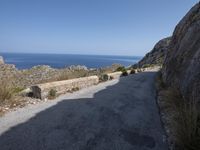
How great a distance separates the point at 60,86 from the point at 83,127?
4.41 meters

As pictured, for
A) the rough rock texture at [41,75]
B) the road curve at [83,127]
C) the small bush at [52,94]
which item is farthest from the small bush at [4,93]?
the rough rock texture at [41,75]

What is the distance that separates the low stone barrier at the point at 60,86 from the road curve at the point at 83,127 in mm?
654

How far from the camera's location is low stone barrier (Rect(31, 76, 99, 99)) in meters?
8.56

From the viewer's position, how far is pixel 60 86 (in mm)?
9828

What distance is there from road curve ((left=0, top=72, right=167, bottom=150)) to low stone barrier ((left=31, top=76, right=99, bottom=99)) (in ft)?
2.14

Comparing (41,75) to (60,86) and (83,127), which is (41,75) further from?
(83,127)

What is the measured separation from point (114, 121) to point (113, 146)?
62.3 inches

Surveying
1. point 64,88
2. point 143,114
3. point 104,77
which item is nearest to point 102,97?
point 64,88

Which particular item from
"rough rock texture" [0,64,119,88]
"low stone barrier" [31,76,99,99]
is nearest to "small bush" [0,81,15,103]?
"low stone barrier" [31,76,99,99]

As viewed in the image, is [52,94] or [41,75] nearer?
[52,94]

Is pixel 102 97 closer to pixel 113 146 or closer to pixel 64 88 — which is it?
pixel 64 88

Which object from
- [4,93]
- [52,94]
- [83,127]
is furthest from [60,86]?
[83,127]

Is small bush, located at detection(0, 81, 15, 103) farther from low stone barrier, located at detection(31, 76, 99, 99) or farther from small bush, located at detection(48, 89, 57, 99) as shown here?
small bush, located at detection(48, 89, 57, 99)

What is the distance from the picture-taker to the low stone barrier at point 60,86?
856cm
